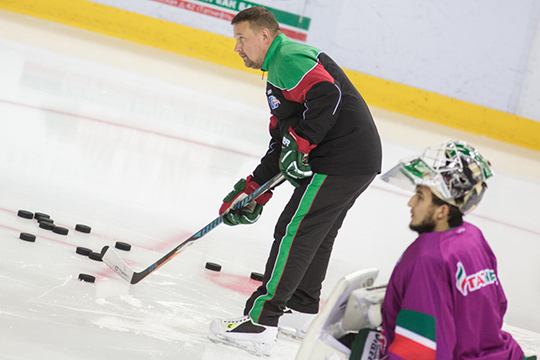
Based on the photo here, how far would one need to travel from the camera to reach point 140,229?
3.41m

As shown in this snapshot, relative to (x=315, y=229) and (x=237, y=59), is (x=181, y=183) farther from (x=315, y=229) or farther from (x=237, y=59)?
(x=237, y=59)

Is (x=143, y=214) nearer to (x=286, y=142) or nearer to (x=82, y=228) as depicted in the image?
(x=82, y=228)

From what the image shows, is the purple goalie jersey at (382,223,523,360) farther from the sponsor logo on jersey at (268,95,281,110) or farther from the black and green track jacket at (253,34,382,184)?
the sponsor logo on jersey at (268,95,281,110)

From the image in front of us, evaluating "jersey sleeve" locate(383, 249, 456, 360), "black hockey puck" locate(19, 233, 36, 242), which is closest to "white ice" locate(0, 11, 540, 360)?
"black hockey puck" locate(19, 233, 36, 242)

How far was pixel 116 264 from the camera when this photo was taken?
2.70m

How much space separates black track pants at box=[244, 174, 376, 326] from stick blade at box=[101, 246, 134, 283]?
0.58m

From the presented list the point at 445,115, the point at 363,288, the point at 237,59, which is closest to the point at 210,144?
the point at 363,288

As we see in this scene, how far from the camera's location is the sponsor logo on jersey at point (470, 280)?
144cm

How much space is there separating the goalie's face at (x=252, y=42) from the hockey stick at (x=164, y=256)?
441 millimetres

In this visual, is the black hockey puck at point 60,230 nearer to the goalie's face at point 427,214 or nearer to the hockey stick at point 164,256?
the hockey stick at point 164,256

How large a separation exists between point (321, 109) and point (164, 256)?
90cm

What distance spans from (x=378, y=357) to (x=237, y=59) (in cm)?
1093

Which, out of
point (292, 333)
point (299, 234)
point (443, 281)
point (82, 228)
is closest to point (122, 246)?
point (82, 228)

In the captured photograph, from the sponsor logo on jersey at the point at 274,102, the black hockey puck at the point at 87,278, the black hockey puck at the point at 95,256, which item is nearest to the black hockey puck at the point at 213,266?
the black hockey puck at the point at 95,256
